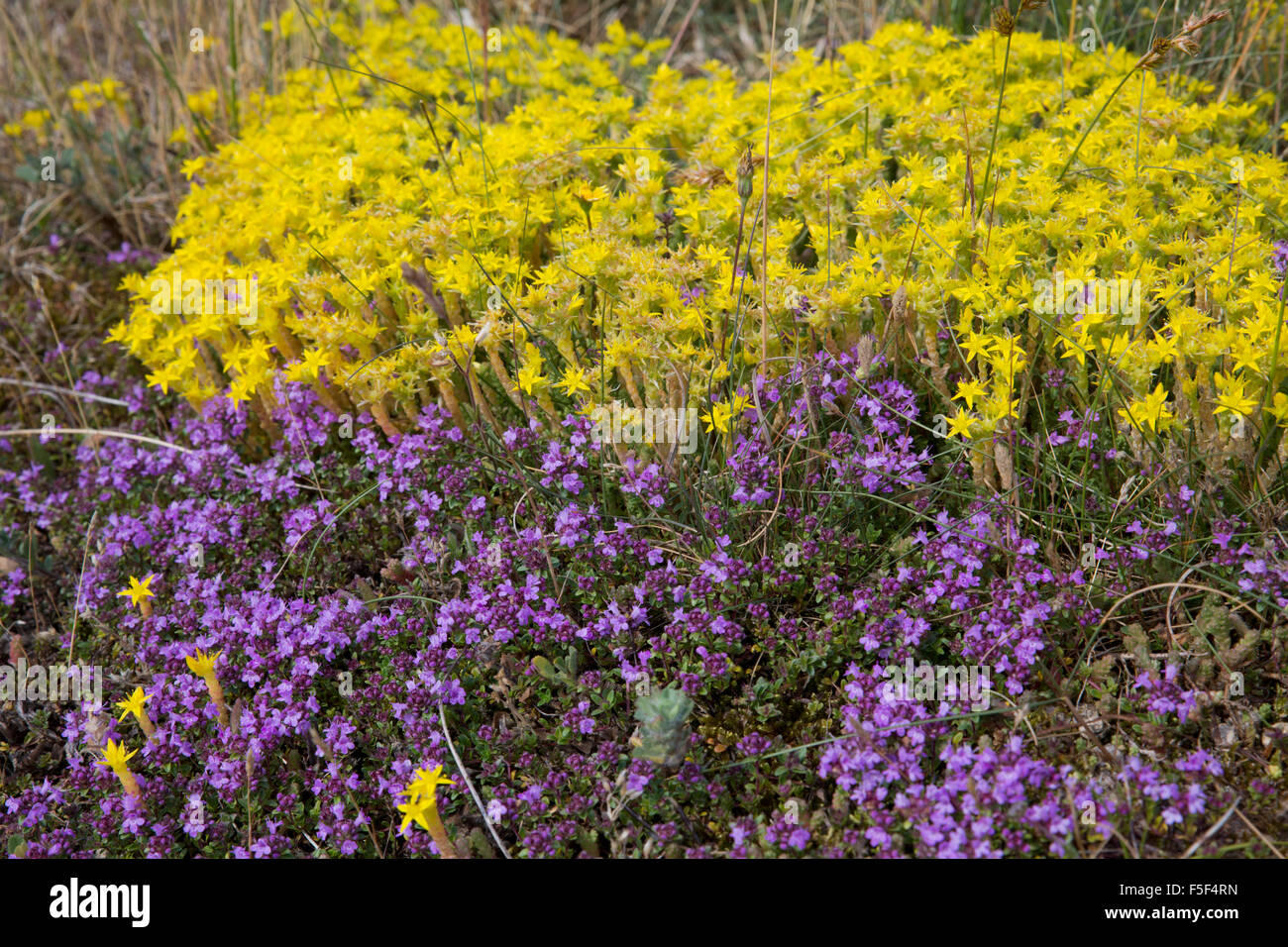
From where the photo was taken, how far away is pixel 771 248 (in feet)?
9.55

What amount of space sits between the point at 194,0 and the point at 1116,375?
17.0 feet

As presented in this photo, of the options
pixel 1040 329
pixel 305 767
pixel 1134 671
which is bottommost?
pixel 305 767

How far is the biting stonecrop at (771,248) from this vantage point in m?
2.58

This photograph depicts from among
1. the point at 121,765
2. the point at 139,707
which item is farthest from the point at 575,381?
the point at 121,765

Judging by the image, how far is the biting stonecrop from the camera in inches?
102

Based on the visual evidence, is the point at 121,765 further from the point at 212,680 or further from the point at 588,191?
the point at 588,191

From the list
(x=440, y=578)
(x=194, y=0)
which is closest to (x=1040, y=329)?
(x=440, y=578)

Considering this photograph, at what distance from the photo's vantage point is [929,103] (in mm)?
3426

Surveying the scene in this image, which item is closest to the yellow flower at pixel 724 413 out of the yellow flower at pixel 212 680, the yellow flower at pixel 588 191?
the yellow flower at pixel 588 191

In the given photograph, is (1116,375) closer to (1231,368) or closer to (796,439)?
(1231,368)

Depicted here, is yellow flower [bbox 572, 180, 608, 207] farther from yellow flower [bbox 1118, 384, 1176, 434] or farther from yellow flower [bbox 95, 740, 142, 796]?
yellow flower [bbox 95, 740, 142, 796]

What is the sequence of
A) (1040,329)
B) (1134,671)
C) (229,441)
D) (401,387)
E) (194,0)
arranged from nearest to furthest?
(1134,671)
(1040,329)
(401,387)
(229,441)
(194,0)

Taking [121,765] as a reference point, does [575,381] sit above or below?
above

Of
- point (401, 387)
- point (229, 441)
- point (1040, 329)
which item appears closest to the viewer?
point (1040, 329)
